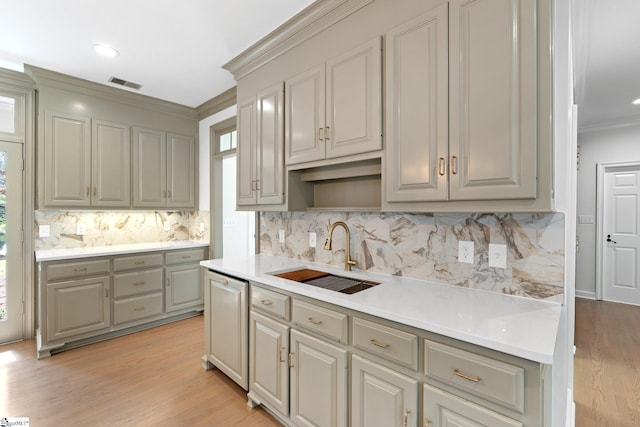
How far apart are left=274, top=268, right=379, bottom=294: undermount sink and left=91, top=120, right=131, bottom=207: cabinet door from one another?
8.41 feet

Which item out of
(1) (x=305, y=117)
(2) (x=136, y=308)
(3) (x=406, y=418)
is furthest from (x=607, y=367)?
(2) (x=136, y=308)

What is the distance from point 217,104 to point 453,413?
390 centimetres

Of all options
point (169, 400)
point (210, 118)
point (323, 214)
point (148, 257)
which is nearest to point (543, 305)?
point (323, 214)

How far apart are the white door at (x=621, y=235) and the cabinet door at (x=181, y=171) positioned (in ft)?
20.0

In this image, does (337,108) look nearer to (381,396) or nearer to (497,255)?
(497,255)

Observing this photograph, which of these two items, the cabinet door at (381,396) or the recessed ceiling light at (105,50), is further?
the recessed ceiling light at (105,50)

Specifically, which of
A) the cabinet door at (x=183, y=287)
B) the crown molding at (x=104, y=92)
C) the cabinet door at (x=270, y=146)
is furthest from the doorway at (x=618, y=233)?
the crown molding at (x=104, y=92)

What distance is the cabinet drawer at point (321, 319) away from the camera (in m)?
1.57

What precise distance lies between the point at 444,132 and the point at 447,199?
1.08 ft

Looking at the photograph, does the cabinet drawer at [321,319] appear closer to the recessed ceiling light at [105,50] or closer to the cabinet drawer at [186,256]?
the cabinet drawer at [186,256]

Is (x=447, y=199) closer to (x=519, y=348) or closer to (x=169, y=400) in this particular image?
(x=519, y=348)

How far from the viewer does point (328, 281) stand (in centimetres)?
218

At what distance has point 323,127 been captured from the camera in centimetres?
209

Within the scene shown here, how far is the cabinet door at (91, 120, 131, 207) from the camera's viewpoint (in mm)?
3453
